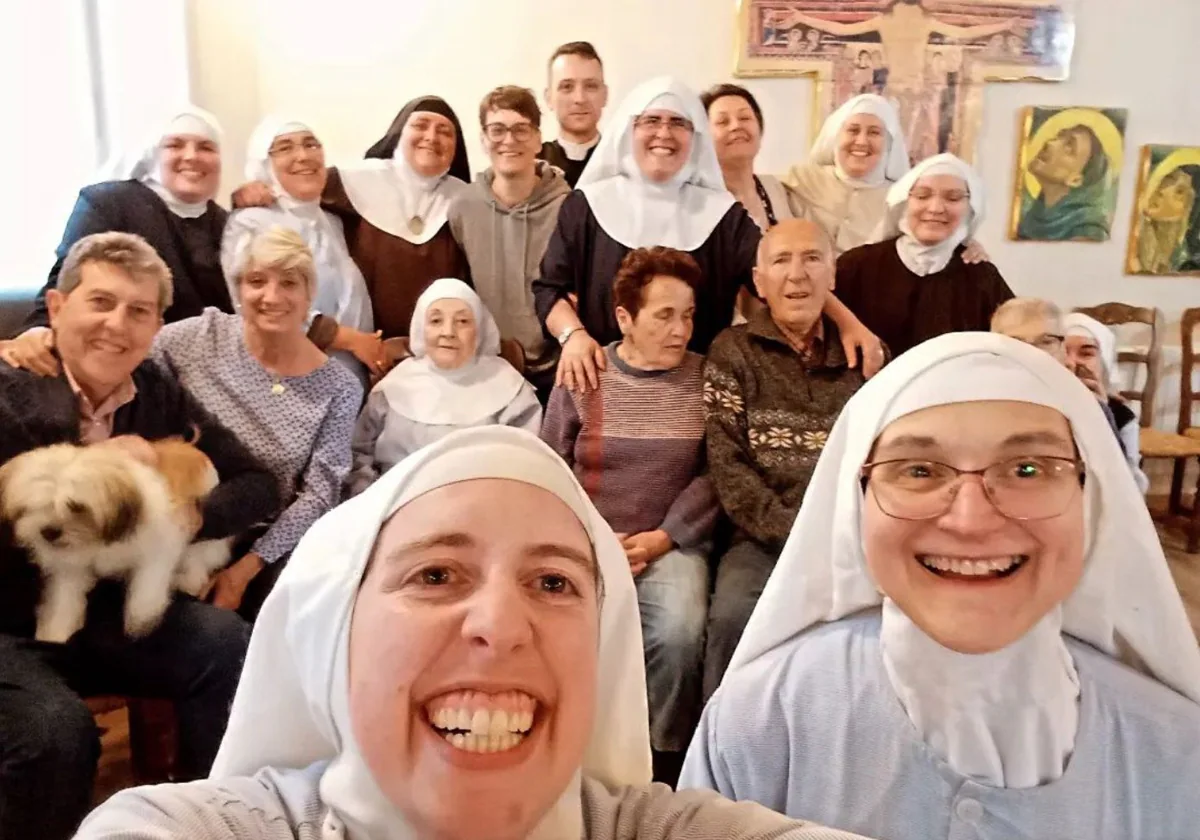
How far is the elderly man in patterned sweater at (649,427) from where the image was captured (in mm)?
2586

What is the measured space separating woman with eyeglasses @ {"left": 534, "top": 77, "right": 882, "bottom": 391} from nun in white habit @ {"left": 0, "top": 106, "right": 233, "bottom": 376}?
1.00m

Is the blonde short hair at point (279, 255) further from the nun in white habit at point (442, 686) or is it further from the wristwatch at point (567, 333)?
the nun in white habit at point (442, 686)

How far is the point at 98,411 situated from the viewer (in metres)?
2.20

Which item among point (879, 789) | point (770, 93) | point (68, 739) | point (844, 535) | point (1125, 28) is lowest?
point (68, 739)

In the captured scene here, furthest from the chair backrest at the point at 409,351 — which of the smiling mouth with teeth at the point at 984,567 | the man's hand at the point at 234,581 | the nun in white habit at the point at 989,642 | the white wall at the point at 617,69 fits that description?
the smiling mouth with teeth at the point at 984,567

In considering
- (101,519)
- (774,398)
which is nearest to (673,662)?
(774,398)

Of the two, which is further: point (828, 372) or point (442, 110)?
point (442, 110)

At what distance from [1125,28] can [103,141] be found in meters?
4.89

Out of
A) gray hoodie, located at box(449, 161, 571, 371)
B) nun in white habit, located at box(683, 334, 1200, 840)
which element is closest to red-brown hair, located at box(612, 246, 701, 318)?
gray hoodie, located at box(449, 161, 571, 371)

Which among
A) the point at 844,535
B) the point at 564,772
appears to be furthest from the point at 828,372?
the point at 564,772

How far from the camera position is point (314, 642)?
40.0 inches

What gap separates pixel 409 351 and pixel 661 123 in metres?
1.06

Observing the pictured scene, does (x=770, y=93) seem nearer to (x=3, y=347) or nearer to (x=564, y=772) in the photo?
(x=3, y=347)

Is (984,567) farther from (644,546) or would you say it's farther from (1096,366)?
(1096,366)
